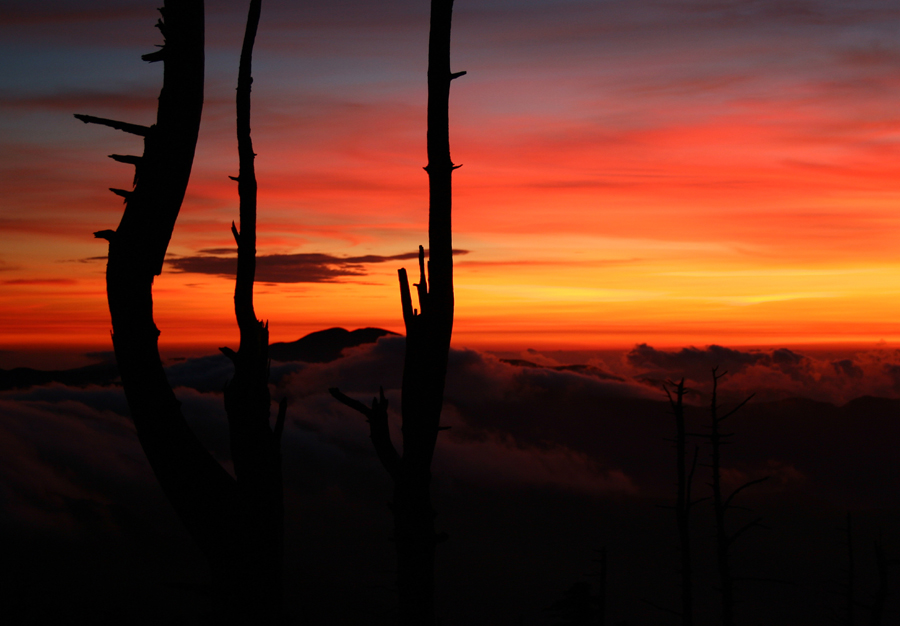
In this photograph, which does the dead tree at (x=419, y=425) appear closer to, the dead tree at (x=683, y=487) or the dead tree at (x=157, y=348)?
the dead tree at (x=157, y=348)

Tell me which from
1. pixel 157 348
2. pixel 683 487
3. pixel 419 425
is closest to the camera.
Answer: pixel 157 348

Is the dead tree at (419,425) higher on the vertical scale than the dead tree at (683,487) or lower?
higher

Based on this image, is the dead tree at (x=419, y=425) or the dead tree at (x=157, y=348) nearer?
the dead tree at (x=157, y=348)

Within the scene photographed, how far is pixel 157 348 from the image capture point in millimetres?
5422

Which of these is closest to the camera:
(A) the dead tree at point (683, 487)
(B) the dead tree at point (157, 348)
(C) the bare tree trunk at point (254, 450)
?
(B) the dead tree at point (157, 348)

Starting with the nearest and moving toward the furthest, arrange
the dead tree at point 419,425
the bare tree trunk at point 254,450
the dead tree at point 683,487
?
the bare tree trunk at point 254,450 < the dead tree at point 419,425 < the dead tree at point 683,487

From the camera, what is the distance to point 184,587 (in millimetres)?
5785

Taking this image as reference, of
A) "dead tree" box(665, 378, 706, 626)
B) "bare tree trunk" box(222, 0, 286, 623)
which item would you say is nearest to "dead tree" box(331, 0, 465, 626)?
"bare tree trunk" box(222, 0, 286, 623)

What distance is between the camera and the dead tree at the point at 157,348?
5348 mm

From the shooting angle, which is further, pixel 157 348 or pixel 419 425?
pixel 419 425

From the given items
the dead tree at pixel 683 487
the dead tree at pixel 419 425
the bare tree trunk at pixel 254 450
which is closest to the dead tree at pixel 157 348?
the bare tree trunk at pixel 254 450

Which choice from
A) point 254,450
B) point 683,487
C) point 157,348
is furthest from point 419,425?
point 683,487

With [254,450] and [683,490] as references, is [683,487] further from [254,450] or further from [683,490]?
[254,450]

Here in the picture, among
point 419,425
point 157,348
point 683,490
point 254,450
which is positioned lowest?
point 683,490
